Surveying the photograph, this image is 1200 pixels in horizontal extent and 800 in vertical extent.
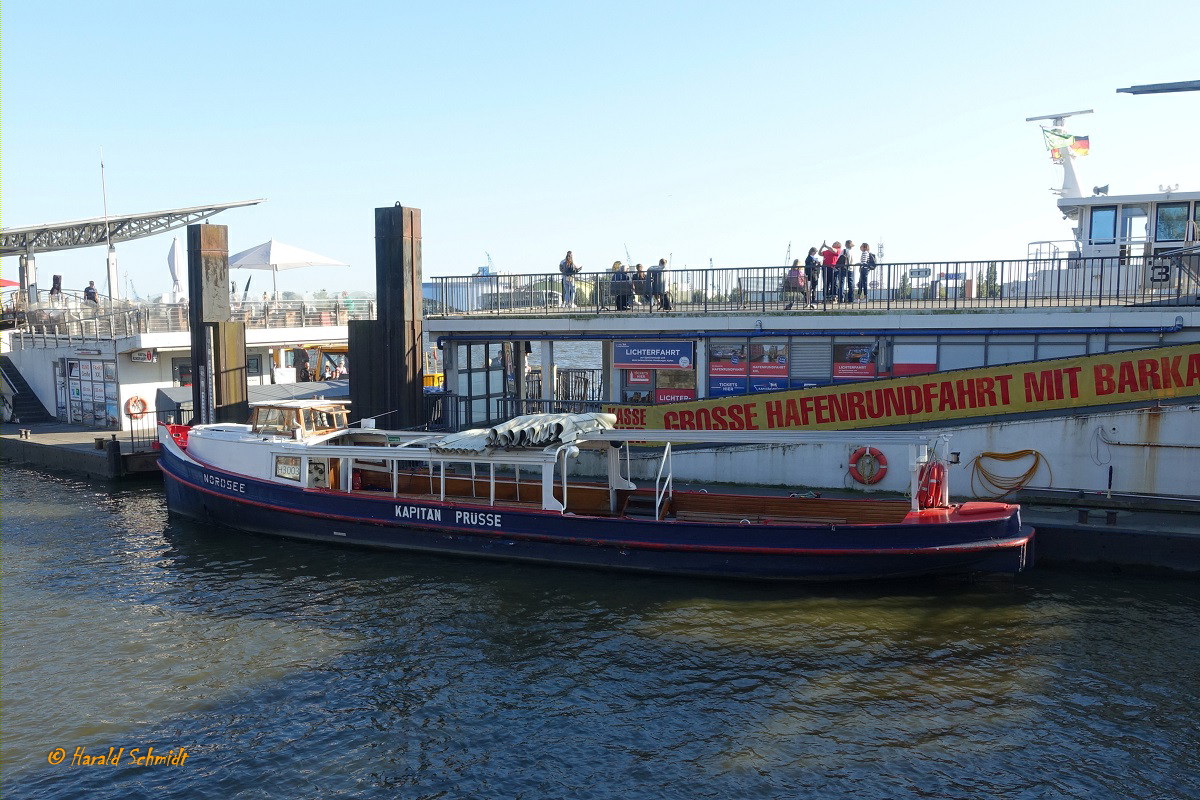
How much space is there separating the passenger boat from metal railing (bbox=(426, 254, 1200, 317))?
5073 mm

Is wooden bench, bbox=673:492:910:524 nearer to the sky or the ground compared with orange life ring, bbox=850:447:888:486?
nearer to the ground

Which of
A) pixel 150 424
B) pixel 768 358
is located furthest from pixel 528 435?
pixel 150 424

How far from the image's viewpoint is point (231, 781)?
10.5m

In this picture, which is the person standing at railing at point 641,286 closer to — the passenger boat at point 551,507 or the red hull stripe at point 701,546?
the passenger boat at point 551,507

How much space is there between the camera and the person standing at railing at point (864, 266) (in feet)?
74.9

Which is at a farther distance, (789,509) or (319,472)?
(319,472)

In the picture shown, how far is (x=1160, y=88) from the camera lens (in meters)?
16.7

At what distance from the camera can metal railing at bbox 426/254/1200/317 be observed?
2162 cm

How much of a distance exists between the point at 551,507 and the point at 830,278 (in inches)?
410

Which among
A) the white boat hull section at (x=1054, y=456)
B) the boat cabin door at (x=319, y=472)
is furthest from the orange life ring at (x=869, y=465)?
the boat cabin door at (x=319, y=472)

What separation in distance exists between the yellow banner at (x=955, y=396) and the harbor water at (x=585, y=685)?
13.2 feet

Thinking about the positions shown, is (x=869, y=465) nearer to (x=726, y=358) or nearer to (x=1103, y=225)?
(x=726, y=358)

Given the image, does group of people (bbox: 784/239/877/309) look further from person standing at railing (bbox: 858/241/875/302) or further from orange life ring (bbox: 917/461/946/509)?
orange life ring (bbox: 917/461/946/509)

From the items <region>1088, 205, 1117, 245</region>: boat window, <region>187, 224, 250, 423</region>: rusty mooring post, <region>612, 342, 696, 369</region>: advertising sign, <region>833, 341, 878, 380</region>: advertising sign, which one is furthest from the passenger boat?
<region>1088, 205, 1117, 245</region>: boat window
